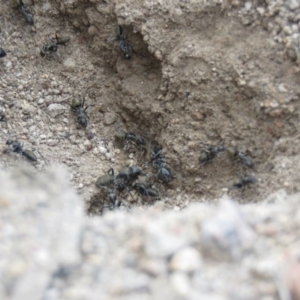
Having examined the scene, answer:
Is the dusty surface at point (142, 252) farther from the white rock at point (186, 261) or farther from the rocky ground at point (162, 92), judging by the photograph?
the rocky ground at point (162, 92)

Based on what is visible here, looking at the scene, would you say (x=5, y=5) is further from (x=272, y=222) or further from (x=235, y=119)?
(x=272, y=222)

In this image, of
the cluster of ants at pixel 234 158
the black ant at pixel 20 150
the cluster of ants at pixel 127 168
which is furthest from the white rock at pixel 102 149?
the cluster of ants at pixel 234 158

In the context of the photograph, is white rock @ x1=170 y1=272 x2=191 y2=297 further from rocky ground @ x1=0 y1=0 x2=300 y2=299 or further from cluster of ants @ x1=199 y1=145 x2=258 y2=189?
cluster of ants @ x1=199 y1=145 x2=258 y2=189

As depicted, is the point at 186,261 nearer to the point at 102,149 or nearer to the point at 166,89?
the point at 166,89

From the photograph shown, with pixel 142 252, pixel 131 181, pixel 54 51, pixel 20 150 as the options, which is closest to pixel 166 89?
pixel 131 181

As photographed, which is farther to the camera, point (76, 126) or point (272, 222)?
point (76, 126)

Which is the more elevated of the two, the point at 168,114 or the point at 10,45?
the point at 10,45

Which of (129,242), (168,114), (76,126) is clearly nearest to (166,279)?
(129,242)

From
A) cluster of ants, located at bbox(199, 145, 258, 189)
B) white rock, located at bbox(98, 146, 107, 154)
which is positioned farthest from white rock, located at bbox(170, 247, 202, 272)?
white rock, located at bbox(98, 146, 107, 154)
